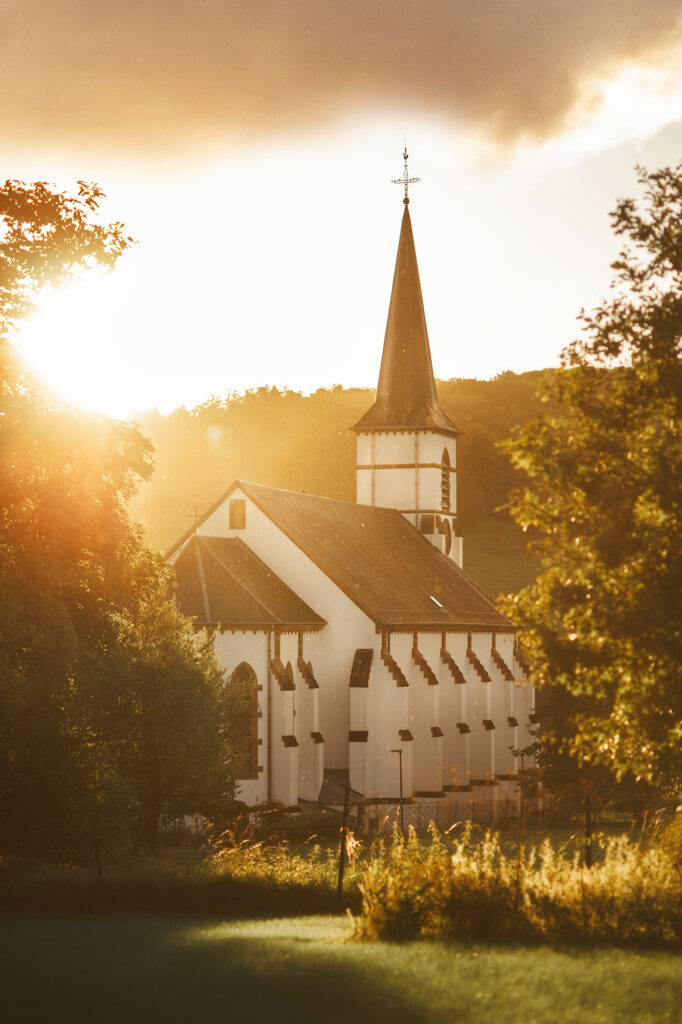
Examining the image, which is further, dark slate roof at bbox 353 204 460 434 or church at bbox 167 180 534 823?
dark slate roof at bbox 353 204 460 434

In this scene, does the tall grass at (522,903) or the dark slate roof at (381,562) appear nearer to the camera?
the tall grass at (522,903)

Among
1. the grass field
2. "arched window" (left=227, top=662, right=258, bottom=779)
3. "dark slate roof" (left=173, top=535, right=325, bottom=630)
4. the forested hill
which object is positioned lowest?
the grass field

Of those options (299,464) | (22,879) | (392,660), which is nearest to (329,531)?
(392,660)

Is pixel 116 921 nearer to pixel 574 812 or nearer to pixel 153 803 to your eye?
pixel 153 803

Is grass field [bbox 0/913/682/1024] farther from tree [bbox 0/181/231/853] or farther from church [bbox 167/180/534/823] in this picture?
church [bbox 167/180/534/823]

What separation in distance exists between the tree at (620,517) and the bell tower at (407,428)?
43.0m

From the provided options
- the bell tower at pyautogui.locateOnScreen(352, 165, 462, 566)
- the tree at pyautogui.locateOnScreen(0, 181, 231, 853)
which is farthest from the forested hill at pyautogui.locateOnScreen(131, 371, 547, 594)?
the tree at pyautogui.locateOnScreen(0, 181, 231, 853)

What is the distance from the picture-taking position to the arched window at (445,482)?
6444cm

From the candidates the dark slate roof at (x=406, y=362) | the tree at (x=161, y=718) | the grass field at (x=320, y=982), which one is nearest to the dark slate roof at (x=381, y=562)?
the dark slate roof at (x=406, y=362)

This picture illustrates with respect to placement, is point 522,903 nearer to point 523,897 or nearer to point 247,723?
point 523,897

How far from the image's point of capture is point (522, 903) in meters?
17.5

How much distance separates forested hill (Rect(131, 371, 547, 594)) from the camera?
116 metres

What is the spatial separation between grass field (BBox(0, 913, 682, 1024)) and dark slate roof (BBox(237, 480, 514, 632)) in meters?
34.9

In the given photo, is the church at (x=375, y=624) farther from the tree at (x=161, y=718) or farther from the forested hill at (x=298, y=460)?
the forested hill at (x=298, y=460)
